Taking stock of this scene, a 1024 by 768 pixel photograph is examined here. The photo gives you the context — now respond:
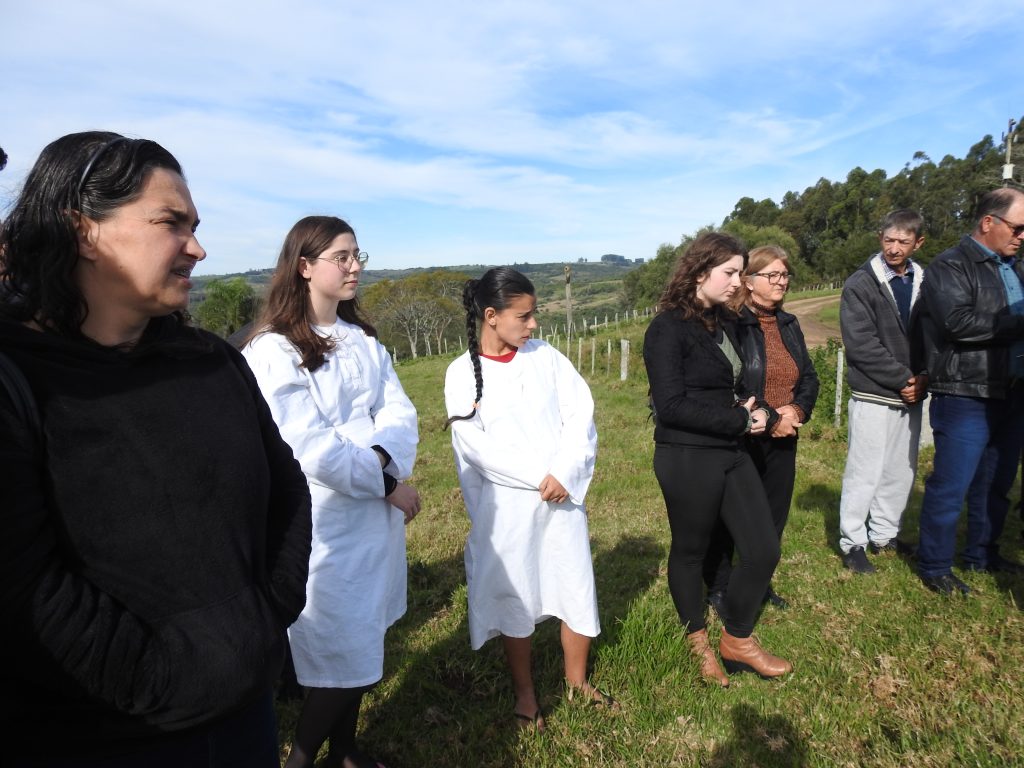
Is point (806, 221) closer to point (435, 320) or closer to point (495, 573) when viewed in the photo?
point (435, 320)

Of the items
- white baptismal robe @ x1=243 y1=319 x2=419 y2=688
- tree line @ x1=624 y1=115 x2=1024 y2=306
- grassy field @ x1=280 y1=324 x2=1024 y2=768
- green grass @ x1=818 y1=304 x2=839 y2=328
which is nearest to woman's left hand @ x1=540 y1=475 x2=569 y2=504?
white baptismal robe @ x1=243 y1=319 x2=419 y2=688

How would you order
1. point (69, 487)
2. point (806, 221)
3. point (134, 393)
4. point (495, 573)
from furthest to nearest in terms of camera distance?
1. point (806, 221)
2. point (495, 573)
3. point (134, 393)
4. point (69, 487)

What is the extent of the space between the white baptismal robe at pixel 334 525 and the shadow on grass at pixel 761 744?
151cm

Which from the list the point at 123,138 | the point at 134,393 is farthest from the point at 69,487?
the point at 123,138

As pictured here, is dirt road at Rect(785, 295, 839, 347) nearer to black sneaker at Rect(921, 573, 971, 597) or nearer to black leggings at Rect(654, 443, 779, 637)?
black sneaker at Rect(921, 573, 971, 597)

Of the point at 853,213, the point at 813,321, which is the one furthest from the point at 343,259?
the point at 853,213

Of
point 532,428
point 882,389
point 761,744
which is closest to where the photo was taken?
point 761,744

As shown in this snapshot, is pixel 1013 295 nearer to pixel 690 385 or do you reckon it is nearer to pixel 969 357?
pixel 969 357

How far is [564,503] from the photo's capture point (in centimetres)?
294

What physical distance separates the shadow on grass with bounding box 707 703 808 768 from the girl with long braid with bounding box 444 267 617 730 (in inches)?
22.4

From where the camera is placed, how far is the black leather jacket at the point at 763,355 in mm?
3619

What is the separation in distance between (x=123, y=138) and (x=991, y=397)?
171 inches

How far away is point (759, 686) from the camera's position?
3.11 metres

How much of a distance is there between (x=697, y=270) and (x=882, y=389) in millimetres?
1989
